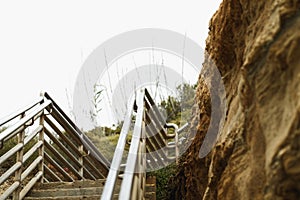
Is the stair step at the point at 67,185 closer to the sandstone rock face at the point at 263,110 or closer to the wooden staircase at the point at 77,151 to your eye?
the wooden staircase at the point at 77,151

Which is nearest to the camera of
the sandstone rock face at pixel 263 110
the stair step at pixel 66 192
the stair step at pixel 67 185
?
the sandstone rock face at pixel 263 110

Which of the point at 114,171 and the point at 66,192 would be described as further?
the point at 66,192

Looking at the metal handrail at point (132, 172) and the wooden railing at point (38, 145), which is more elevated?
the wooden railing at point (38, 145)

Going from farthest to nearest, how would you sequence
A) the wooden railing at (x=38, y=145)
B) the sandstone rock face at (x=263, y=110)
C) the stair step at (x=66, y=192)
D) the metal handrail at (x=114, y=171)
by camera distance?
the stair step at (x=66, y=192) → the wooden railing at (x=38, y=145) → the metal handrail at (x=114, y=171) → the sandstone rock face at (x=263, y=110)

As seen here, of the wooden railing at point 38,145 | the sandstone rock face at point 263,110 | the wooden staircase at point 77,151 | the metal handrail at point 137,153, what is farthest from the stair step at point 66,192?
the sandstone rock face at point 263,110

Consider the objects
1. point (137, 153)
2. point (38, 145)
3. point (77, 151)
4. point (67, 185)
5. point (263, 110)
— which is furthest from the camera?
point (77, 151)

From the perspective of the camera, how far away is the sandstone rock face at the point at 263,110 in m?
1.44

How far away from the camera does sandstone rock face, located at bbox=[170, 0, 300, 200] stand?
56.7 inches

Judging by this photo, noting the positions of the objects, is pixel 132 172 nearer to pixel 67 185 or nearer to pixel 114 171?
pixel 114 171

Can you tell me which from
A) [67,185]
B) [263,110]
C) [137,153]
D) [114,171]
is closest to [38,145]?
[67,185]

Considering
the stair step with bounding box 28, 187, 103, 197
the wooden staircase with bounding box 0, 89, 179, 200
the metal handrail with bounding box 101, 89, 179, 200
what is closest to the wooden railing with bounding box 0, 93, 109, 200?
the wooden staircase with bounding box 0, 89, 179, 200

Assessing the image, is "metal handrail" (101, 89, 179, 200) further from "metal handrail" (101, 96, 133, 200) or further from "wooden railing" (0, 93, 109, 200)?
"wooden railing" (0, 93, 109, 200)

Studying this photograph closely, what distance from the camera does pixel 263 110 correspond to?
5.53ft

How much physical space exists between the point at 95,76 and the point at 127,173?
620cm
